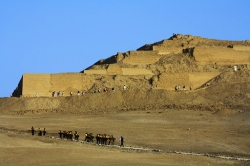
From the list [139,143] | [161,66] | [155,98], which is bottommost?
[139,143]

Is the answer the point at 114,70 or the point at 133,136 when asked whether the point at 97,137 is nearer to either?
the point at 133,136

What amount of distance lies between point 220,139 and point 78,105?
1916 cm

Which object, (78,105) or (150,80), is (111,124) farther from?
(150,80)

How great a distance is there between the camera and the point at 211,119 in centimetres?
3788

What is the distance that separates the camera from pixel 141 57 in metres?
56.5

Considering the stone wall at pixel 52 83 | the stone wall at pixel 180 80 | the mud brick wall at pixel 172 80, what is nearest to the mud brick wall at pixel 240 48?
the stone wall at pixel 180 80

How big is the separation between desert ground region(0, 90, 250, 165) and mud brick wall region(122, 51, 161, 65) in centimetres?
962

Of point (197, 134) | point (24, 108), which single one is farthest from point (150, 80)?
point (197, 134)

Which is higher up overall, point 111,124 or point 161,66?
point 161,66

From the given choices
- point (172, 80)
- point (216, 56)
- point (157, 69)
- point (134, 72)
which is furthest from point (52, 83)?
point (216, 56)

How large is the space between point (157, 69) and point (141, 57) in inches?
87.7

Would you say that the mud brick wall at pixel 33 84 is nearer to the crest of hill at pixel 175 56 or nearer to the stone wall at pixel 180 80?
the crest of hill at pixel 175 56

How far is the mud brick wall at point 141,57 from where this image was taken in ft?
184

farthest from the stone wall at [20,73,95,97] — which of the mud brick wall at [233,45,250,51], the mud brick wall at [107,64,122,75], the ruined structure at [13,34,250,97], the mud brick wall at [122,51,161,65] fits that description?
the mud brick wall at [233,45,250,51]
